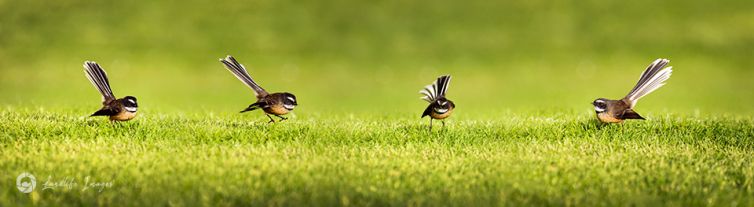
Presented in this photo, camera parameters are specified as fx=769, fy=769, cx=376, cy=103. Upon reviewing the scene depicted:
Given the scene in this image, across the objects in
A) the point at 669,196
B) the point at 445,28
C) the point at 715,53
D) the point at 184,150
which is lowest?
the point at 669,196

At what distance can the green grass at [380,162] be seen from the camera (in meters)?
8.84

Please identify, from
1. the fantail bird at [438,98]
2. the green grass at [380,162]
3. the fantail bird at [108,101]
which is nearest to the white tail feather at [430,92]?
the fantail bird at [438,98]

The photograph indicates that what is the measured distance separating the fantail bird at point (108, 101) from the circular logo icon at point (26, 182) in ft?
4.98

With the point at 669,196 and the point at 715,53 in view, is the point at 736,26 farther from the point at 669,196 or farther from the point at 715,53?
the point at 669,196

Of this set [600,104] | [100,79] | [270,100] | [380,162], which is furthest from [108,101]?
[600,104]

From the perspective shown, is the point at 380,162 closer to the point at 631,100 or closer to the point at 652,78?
the point at 631,100

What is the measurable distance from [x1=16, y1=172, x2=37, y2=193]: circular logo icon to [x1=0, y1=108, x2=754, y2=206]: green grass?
14 cm

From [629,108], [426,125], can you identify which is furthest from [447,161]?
[629,108]

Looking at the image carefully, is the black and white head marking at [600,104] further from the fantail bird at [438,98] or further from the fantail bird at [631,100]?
the fantail bird at [438,98]

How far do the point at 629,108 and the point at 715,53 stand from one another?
50.9 ft

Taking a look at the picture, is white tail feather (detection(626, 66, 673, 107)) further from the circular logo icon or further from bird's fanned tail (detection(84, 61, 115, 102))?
the circular logo icon

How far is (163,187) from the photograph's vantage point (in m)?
8.98

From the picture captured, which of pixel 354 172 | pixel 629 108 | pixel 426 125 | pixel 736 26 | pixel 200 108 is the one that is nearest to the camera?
pixel 354 172

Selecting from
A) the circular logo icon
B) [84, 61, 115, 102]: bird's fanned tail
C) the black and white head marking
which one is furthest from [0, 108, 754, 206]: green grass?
[84, 61, 115, 102]: bird's fanned tail
